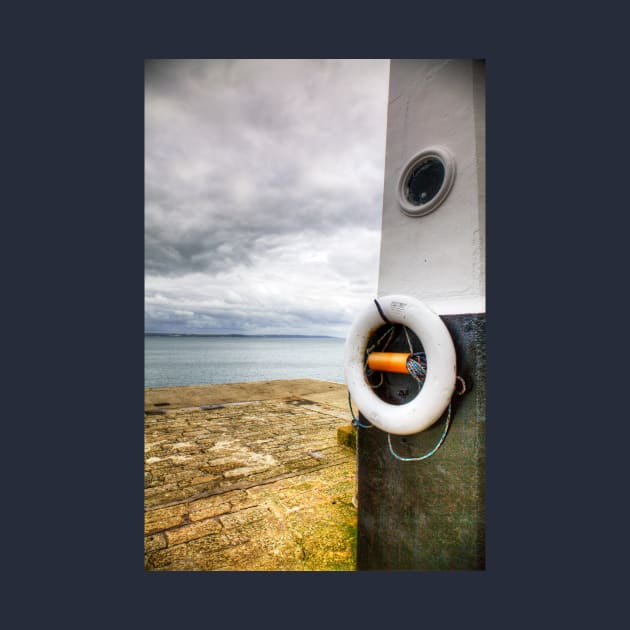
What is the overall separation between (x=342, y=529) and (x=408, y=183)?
7.92 ft

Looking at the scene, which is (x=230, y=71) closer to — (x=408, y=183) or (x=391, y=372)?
(x=408, y=183)

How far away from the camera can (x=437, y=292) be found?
1.96m

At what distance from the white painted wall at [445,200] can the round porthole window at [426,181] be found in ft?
0.12

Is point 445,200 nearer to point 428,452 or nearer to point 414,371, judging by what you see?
point 414,371

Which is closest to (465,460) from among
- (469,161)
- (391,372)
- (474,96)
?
(391,372)

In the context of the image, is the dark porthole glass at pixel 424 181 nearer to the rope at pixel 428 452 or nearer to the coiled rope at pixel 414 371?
the coiled rope at pixel 414 371

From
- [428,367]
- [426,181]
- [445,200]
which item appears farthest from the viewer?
[426,181]

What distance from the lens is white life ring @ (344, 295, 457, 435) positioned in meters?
1.76

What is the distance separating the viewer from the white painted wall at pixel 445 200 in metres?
1.83

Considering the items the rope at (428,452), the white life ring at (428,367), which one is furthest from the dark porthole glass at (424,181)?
the rope at (428,452)

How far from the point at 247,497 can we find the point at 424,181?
277 cm

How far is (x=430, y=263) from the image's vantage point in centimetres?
201

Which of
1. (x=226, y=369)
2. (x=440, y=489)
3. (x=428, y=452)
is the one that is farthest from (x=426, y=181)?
(x=226, y=369)

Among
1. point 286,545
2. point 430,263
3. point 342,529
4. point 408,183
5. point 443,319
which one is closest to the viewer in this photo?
point 443,319
